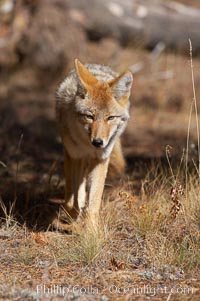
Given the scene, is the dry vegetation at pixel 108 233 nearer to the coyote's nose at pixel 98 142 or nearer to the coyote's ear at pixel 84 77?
the coyote's nose at pixel 98 142

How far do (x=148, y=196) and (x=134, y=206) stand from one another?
13.8 inches

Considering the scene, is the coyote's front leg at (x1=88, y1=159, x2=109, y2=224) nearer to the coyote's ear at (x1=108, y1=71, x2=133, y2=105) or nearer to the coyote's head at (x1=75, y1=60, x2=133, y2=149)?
→ the coyote's head at (x1=75, y1=60, x2=133, y2=149)

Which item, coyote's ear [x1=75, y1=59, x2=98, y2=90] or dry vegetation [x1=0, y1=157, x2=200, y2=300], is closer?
dry vegetation [x1=0, y1=157, x2=200, y2=300]

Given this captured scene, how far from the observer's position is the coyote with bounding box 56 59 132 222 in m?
5.05

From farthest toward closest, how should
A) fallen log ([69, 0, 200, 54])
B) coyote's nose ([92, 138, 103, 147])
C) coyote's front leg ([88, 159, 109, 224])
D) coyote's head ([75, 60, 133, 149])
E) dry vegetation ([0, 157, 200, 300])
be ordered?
fallen log ([69, 0, 200, 54]), coyote's front leg ([88, 159, 109, 224]), coyote's head ([75, 60, 133, 149]), coyote's nose ([92, 138, 103, 147]), dry vegetation ([0, 157, 200, 300])

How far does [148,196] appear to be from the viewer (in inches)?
226

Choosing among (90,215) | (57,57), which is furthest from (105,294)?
(57,57)

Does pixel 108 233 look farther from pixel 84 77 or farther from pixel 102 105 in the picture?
pixel 84 77

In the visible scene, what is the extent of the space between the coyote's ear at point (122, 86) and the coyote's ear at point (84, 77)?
17 centimetres

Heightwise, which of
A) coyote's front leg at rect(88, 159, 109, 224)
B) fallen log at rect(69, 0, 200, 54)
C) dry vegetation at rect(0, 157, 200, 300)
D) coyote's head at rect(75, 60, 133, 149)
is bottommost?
dry vegetation at rect(0, 157, 200, 300)

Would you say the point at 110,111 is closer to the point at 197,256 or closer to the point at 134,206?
the point at 134,206

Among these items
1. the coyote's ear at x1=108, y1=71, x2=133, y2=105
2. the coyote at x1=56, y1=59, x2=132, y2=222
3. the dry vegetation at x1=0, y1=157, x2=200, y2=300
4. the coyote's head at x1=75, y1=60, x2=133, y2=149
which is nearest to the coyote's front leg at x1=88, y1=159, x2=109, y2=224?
the coyote at x1=56, y1=59, x2=132, y2=222

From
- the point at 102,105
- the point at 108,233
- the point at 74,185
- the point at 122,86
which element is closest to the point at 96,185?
the point at 74,185

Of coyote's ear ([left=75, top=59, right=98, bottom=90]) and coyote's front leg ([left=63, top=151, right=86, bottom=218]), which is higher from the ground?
coyote's ear ([left=75, top=59, right=98, bottom=90])
